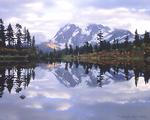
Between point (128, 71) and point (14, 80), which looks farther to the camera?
point (128, 71)

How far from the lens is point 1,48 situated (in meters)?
148

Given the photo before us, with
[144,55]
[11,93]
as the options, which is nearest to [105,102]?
[11,93]

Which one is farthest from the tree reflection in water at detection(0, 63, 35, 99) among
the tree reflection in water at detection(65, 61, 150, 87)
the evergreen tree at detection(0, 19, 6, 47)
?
the evergreen tree at detection(0, 19, 6, 47)

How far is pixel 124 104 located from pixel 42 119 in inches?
332

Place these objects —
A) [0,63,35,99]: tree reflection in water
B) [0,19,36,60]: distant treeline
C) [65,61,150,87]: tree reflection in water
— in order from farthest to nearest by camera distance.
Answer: [0,19,36,60]: distant treeline < [65,61,150,87]: tree reflection in water < [0,63,35,99]: tree reflection in water

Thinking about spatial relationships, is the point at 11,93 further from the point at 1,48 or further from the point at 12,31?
the point at 12,31

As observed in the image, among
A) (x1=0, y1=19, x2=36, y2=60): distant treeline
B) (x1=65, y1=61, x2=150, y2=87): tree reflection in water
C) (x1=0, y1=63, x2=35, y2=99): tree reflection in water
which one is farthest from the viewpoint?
(x1=0, y1=19, x2=36, y2=60): distant treeline

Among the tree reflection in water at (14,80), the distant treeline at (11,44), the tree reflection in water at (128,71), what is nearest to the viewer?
the tree reflection in water at (14,80)

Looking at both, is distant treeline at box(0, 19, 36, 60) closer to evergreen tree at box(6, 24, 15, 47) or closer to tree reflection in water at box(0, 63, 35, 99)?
evergreen tree at box(6, 24, 15, 47)

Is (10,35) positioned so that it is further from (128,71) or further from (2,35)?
(128,71)

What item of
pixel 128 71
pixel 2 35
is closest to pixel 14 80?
pixel 128 71

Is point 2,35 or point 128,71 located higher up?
point 2,35

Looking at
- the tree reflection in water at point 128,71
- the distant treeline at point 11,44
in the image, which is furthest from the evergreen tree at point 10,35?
the tree reflection in water at point 128,71

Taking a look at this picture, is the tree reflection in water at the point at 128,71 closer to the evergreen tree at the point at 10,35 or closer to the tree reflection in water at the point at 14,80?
the tree reflection in water at the point at 14,80
